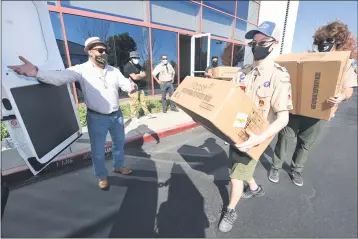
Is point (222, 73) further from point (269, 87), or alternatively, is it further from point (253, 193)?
point (269, 87)

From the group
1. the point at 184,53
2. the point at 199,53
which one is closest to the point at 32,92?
the point at 184,53

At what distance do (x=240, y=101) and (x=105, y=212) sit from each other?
1.98 metres

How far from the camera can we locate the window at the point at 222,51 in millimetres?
8875

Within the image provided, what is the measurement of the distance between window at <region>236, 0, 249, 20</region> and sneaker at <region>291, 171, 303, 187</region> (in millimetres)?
9071

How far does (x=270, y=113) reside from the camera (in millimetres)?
1669

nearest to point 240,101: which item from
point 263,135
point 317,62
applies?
point 263,135

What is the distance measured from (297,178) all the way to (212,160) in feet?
4.31

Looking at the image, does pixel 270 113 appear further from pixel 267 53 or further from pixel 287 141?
pixel 287 141

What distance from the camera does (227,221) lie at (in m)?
2.05

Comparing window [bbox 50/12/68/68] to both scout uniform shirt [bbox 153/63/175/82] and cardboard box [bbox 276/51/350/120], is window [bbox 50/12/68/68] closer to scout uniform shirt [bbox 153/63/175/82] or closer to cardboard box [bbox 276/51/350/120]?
scout uniform shirt [bbox 153/63/175/82]

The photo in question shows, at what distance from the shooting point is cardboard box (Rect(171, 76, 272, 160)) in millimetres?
1294

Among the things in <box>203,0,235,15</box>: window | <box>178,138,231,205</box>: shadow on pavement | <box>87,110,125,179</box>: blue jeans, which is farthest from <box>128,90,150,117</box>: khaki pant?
<box>203,0,235,15</box>: window

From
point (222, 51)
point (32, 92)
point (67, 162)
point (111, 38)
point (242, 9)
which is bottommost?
point (67, 162)

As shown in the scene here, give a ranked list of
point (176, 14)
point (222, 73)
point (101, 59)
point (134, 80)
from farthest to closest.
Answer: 1. point (176, 14)
2. point (222, 73)
3. point (134, 80)
4. point (101, 59)
